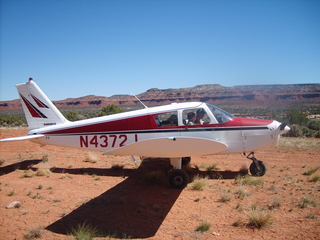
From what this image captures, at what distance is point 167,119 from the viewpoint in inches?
279

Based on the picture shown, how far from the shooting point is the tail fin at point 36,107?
29.2 feet

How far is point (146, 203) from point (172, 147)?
5.03ft

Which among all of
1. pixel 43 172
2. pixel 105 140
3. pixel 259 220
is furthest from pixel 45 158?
pixel 259 220

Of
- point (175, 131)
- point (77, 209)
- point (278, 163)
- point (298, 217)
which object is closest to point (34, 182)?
point (77, 209)

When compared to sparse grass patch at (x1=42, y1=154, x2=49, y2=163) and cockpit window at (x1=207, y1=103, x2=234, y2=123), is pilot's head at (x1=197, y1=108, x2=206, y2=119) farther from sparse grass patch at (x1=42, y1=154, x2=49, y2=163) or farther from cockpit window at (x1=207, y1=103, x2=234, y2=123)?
sparse grass patch at (x1=42, y1=154, x2=49, y2=163)

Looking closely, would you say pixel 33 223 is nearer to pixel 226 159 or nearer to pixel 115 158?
pixel 115 158

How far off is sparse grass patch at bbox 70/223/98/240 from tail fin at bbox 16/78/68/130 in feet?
17.6

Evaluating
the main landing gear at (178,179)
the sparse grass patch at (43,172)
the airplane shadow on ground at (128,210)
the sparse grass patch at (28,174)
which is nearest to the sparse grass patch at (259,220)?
the airplane shadow on ground at (128,210)

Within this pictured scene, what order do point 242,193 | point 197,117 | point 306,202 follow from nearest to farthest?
point 306,202 → point 242,193 → point 197,117

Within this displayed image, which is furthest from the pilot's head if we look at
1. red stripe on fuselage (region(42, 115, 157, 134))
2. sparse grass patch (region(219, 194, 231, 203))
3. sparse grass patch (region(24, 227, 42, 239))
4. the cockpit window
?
sparse grass patch (region(24, 227, 42, 239))

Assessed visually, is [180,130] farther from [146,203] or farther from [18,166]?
[18,166]

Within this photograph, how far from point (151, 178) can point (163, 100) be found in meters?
90.5

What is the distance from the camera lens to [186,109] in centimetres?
698

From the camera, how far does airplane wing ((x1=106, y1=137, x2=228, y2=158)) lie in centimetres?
579
